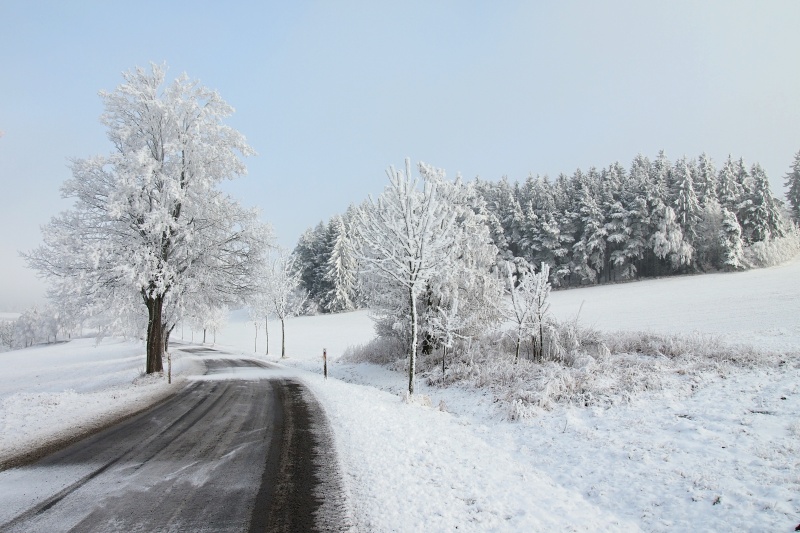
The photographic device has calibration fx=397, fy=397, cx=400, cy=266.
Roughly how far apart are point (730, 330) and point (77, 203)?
30872 mm

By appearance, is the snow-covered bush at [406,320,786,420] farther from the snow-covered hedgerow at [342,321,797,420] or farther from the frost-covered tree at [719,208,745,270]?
the frost-covered tree at [719,208,745,270]

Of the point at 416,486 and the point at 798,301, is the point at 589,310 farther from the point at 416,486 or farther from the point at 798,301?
the point at 416,486

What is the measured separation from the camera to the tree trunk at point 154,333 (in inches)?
625

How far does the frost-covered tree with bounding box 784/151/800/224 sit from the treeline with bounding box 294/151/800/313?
4.19 meters

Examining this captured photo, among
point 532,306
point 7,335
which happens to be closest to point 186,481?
point 532,306

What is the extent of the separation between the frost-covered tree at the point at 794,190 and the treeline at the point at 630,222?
419 cm

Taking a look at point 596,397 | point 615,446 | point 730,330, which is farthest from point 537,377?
point 730,330

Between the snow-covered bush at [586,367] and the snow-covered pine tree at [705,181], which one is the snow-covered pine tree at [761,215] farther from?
the snow-covered bush at [586,367]

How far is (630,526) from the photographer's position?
15.4 feet

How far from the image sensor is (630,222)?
53.8 meters

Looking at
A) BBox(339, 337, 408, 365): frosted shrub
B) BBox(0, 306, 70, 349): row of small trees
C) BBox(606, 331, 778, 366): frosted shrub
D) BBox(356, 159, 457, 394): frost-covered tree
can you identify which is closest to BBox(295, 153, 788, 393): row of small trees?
BBox(356, 159, 457, 394): frost-covered tree

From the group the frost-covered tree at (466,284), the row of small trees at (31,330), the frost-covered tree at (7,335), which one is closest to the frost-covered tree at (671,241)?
the frost-covered tree at (466,284)

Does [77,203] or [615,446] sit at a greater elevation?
[77,203]

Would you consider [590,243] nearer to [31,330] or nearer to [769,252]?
[769,252]
